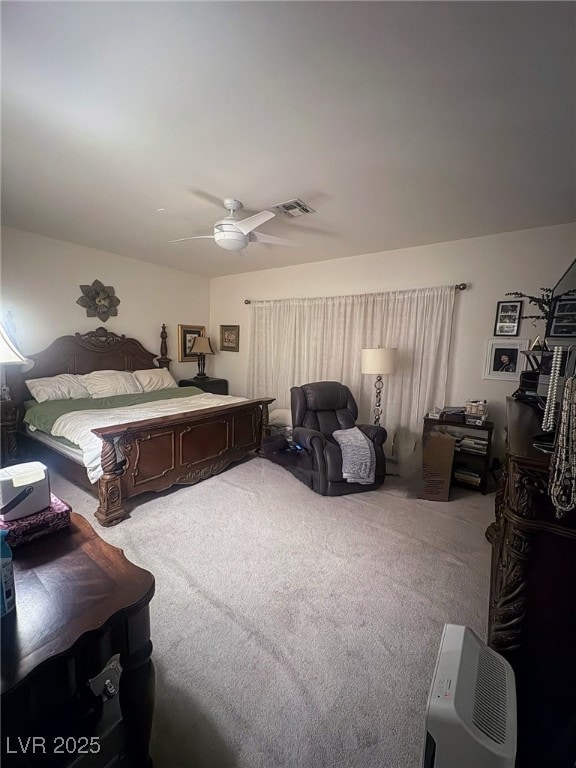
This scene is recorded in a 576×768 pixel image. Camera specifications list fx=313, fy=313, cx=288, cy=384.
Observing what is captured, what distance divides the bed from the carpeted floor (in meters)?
0.24

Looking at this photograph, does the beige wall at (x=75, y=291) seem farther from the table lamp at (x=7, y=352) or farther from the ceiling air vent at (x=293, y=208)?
the table lamp at (x=7, y=352)

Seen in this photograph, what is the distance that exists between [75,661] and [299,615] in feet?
3.94

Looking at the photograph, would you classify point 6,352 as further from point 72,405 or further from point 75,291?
point 75,291

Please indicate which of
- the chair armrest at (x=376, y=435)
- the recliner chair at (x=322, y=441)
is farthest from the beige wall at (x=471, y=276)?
the recliner chair at (x=322, y=441)

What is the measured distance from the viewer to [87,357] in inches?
163

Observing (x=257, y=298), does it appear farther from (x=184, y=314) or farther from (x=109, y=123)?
(x=109, y=123)

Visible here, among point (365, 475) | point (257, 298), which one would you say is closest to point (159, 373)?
point (257, 298)

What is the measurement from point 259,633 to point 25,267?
4314 mm

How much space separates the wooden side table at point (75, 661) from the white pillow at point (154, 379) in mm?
3493

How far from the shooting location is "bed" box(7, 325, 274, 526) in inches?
98.1

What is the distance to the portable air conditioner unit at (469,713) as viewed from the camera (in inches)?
36.2

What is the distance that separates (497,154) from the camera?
185 centimetres

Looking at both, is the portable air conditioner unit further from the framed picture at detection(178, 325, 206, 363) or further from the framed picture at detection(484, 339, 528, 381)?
the framed picture at detection(178, 325, 206, 363)

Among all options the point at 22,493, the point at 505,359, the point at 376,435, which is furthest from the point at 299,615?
the point at 505,359
